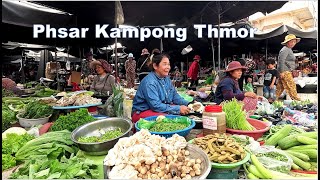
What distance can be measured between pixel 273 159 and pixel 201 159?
22.2 inches

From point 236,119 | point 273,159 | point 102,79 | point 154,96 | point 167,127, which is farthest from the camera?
point 102,79

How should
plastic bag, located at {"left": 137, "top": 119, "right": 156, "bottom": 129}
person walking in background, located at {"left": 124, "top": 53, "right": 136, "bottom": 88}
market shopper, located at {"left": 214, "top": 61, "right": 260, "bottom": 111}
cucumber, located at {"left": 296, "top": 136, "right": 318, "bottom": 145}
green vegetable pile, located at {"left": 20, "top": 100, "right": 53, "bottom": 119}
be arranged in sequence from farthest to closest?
person walking in background, located at {"left": 124, "top": 53, "right": 136, "bottom": 88}
market shopper, located at {"left": 214, "top": 61, "right": 260, "bottom": 111}
green vegetable pile, located at {"left": 20, "top": 100, "right": 53, "bottom": 119}
plastic bag, located at {"left": 137, "top": 119, "right": 156, "bottom": 129}
cucumber, located at {"left": 296, "top": 136, "right": 318, "bottom": 145}

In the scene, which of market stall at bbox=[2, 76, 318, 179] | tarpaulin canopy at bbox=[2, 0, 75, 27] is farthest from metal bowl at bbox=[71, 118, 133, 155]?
tarpaulin canopy at bbox=[2, 0, 75, 27]

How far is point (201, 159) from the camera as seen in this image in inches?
67.4

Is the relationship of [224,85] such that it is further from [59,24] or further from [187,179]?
[59,24]

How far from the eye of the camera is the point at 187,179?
1572 millimetres

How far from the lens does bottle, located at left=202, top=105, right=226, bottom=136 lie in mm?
2141

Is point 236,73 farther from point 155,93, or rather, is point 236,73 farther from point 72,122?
point 72,122

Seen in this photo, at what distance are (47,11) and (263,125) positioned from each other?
3.99m

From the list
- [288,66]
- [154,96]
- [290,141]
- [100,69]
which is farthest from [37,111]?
[288,66]

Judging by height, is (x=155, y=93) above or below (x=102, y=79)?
below

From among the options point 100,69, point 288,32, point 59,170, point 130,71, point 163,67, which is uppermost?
point 288,32

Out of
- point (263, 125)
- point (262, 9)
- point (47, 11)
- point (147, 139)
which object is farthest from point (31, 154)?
point (262, 9)

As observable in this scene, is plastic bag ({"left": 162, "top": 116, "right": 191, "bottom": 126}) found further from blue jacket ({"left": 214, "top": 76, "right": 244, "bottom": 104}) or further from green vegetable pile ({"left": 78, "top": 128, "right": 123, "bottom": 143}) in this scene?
blue jacket ({"left": 214, "top": 76, "right": 244, "bottom": 104})
